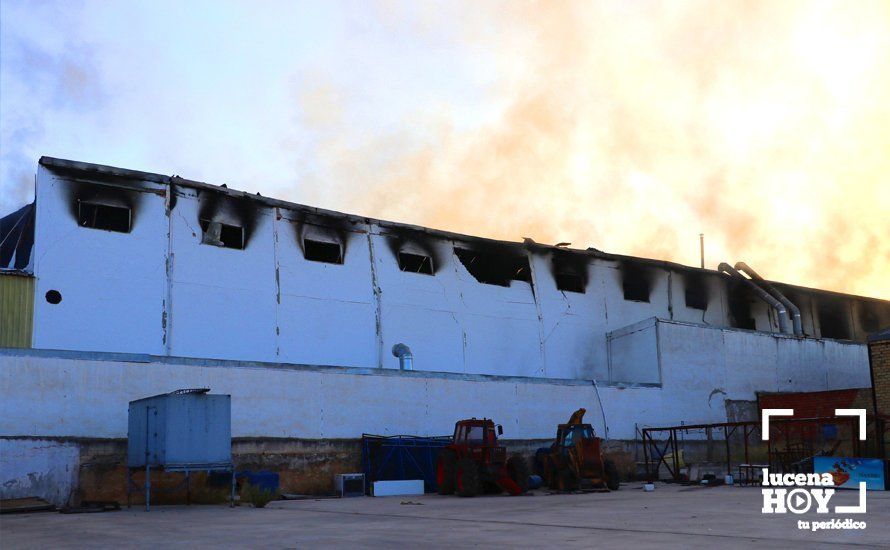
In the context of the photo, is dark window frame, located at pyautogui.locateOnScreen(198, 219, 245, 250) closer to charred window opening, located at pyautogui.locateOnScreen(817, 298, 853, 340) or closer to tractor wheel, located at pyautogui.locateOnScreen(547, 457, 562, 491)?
tractor wheel, located at pyautogui.locateOnScreen(547, 457, 562, 491)

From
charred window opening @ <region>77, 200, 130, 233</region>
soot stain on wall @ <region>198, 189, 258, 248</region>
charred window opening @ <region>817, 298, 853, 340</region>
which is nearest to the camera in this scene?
charred window opening @ <region>77, 200, 130, 233</region>

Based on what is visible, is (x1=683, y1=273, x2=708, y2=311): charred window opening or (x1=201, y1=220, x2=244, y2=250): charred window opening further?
(x1=683, y1=273, x2=708, y2=311): charred window opening

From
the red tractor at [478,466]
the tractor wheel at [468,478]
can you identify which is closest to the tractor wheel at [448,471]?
the red tractor at [478,466]

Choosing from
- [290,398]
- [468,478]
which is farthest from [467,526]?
[290,398]

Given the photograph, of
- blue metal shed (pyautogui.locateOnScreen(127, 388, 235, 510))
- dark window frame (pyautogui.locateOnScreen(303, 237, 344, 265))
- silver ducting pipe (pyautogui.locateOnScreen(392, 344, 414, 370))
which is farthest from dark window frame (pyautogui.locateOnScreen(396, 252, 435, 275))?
blue metal shed (pyautogui.locateOnScreen(127, 388, 235, 510))

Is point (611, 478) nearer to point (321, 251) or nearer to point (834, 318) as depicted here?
point (321, 251)

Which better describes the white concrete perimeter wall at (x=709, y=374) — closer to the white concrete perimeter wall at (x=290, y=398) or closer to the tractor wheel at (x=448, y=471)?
the white concrete perimeter wall at (x=290, y=398)

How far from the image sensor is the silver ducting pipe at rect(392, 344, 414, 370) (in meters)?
32.8

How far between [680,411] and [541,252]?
9.48 meters

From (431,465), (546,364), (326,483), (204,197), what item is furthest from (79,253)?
(546,364)

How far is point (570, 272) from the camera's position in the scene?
41.2 meters

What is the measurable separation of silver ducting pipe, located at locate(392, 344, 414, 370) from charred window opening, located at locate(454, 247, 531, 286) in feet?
19.0

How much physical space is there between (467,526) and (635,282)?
31.1m

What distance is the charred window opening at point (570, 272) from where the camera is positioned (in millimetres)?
40750
